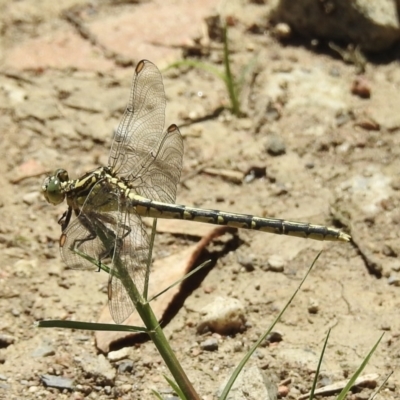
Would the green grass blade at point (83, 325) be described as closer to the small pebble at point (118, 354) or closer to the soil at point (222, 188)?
the soil at point (222, 188)

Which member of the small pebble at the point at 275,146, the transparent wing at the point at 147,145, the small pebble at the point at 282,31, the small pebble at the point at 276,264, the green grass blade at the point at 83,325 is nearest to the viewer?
the green grass blade at the point at 83,325

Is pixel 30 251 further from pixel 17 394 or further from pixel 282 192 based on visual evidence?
pixel 282 192

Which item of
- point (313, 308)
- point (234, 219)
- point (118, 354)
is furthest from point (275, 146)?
point (118, 354)

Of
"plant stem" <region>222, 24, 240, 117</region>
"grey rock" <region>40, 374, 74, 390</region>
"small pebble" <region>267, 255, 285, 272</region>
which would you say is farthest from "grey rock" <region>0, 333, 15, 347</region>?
"plant stem" <region>222, 24, 240, 117</region>

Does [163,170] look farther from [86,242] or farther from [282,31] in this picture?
[282,31]

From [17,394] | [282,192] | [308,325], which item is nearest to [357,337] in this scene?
[308,325]

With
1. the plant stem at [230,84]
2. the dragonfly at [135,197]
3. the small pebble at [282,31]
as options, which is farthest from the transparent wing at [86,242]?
the small pebble at [282,31]

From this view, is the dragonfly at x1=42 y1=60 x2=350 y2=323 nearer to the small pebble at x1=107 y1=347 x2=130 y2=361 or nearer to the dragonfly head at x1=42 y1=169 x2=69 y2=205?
the dragonfly head at x1=42 y1=169 x2=69 y2=205

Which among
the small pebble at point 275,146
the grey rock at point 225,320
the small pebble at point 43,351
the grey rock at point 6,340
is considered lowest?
the grey rock at point 6,340
